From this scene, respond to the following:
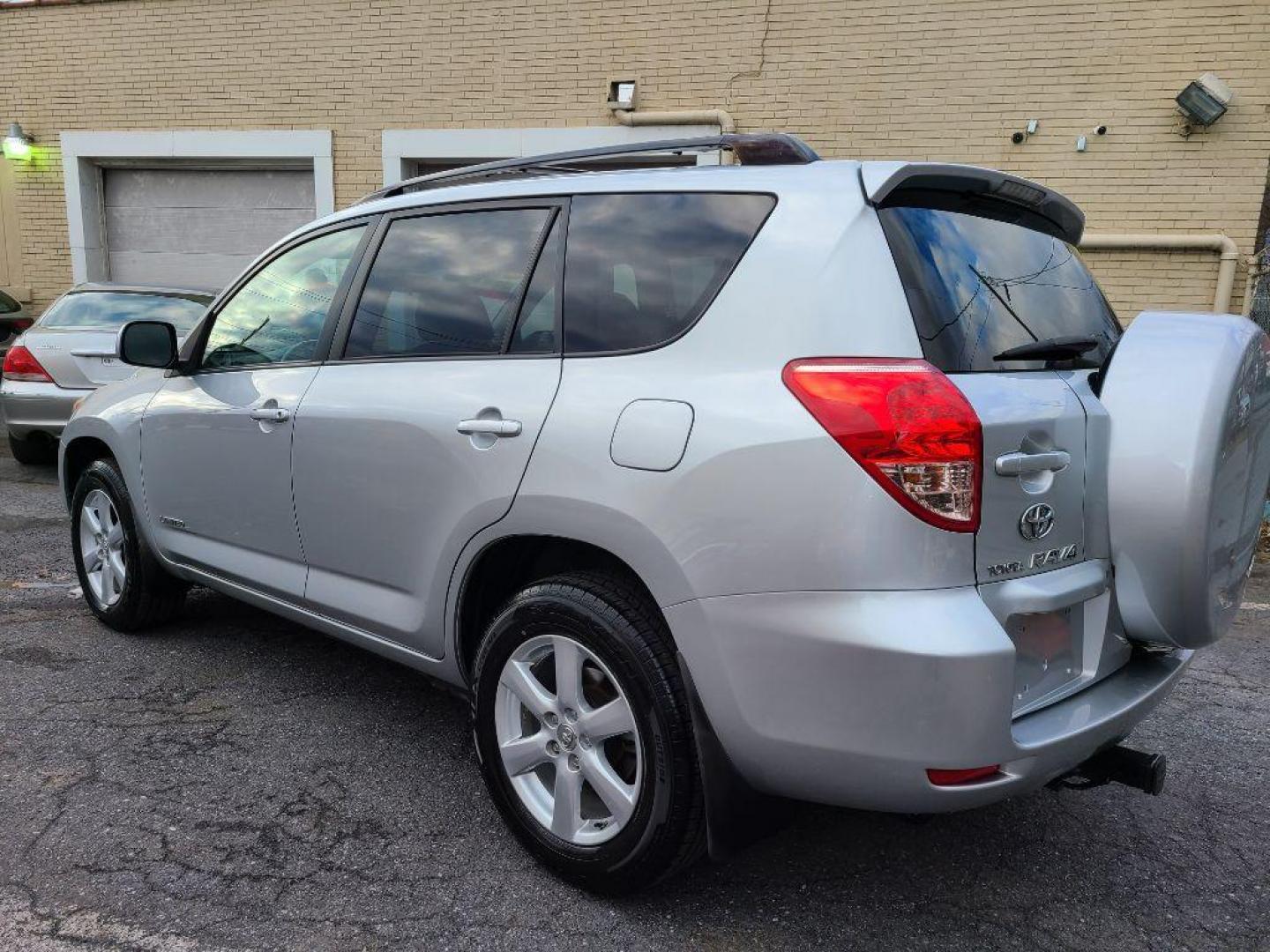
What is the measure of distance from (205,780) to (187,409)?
136 centimetres

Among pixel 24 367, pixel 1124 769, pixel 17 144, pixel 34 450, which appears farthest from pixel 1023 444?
pixel 17 144

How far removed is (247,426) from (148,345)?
69 centimetres

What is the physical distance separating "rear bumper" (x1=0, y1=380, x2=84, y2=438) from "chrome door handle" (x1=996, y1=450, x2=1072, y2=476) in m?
7.00

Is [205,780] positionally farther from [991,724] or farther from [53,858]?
[991,724]

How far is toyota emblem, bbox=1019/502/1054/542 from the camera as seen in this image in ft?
6.28

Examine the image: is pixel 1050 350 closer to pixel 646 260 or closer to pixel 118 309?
pixel 646 260

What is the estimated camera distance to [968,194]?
2.29m

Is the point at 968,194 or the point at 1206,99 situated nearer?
the point at 968,194

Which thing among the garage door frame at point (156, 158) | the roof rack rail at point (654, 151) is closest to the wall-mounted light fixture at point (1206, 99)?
the roof rack rail at point (654, 151)

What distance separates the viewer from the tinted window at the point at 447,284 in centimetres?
262

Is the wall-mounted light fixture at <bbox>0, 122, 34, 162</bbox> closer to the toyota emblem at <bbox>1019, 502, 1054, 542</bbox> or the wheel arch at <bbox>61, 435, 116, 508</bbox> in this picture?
the wheel arch at <bbox>61, 435, 116, 508</bbox>

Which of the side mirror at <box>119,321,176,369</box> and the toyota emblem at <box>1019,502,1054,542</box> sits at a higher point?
the side mirror at <box>119,321,176,369</box>

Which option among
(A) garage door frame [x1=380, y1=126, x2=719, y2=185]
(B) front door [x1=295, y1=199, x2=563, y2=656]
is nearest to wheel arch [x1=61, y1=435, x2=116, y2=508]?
(B) front door [x1=295, y1=199, x2=563, y2=656]

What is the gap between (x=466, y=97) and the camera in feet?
32.7
